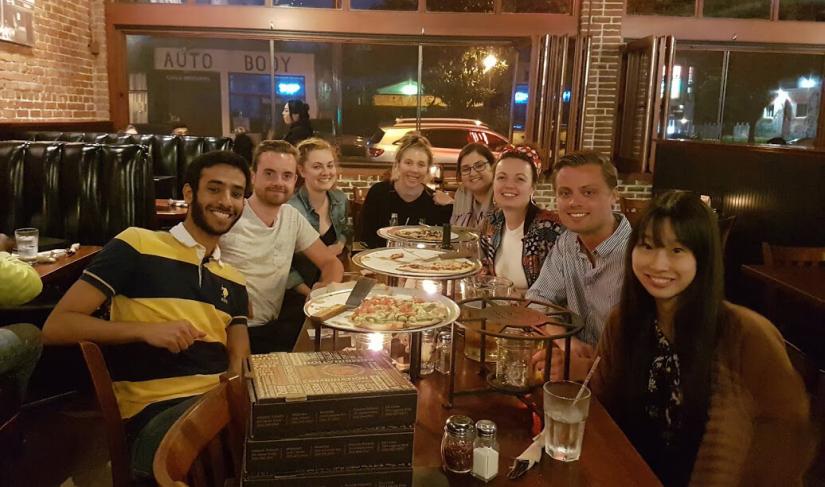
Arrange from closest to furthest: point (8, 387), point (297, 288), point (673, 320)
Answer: point (673, 320) → point (8, 387) → point (297, 288)

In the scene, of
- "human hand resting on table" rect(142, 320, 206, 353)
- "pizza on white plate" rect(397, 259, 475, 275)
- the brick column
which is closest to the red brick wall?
"human hand resting on table" rect(142, 320, 206, 353)


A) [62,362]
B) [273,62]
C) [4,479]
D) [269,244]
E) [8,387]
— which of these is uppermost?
[273,62]

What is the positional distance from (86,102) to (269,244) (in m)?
4.79

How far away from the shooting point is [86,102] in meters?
6.36

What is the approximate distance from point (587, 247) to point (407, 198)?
5.95 feet

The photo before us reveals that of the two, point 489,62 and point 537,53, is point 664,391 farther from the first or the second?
point 489,62

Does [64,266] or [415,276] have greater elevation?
[415,276]

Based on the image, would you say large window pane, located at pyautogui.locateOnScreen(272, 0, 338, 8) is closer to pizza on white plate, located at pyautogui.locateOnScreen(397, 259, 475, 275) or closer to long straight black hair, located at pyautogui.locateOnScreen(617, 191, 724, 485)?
pizza on white plate, located at pyautogui.locateOnScreen(397, 259, 475, 275)

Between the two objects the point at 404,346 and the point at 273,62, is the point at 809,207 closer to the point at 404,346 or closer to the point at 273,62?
the point at 404,346

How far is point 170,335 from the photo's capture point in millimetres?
1701

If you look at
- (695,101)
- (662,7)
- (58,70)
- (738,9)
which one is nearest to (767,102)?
(695,101)

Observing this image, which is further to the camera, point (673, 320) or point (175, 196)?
point (175, 196)

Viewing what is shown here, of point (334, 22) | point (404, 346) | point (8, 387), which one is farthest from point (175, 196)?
point (404, 346)

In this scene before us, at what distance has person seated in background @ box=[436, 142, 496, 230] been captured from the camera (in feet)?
11.5
